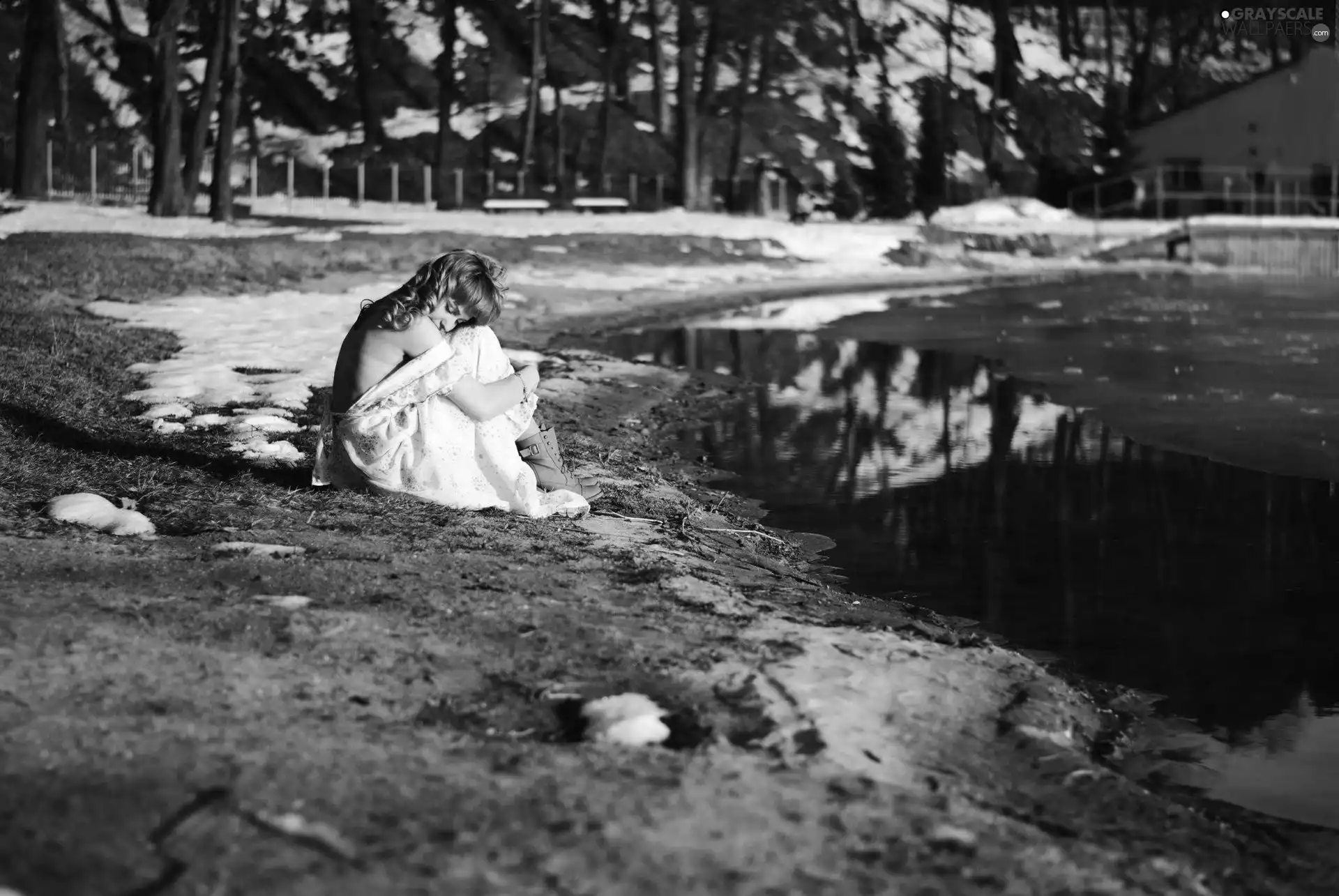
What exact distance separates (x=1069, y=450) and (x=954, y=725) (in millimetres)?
7214

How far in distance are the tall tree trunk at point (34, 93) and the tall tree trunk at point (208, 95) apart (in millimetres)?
2591

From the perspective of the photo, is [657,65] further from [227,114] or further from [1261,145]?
[227,114]

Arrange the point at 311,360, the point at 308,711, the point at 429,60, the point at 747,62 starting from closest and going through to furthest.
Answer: the point at 308,711 → the point at 311,360 → the point at 747,62 → the point at 429,60

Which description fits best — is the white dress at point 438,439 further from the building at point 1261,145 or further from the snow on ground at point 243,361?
the building at point 1261,145

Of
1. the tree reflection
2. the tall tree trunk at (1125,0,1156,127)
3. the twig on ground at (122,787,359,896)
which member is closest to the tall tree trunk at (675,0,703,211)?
the tree reflection

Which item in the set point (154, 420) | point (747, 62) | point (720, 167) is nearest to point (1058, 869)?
point (154, 420)

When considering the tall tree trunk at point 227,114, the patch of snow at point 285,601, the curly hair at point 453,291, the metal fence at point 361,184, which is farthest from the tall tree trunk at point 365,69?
the patch of snow at point 285,601

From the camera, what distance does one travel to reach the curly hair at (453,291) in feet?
23.1

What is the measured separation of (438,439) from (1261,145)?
58.4 m

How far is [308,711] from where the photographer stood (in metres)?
4.50

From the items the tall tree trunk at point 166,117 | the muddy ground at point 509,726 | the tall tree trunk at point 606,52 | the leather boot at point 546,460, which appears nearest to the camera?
the muddy ground at point 509,726


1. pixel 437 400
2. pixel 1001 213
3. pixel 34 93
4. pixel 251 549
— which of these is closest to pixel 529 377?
pixel 437 400

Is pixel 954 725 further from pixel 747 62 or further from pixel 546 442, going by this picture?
pixel 747 62

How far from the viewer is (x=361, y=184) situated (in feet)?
167
